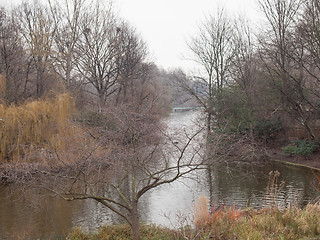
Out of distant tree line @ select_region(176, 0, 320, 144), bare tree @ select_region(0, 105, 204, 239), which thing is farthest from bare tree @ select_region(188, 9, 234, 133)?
bare tree @ select_region(0, 105, 204, 239)

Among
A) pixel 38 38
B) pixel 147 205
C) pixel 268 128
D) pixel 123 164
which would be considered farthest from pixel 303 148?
pixel 38 38

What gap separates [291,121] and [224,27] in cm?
981

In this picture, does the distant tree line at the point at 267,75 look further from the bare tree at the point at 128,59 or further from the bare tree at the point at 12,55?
the bare tree at the point at 12,55

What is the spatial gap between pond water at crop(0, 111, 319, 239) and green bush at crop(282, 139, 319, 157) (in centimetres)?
404

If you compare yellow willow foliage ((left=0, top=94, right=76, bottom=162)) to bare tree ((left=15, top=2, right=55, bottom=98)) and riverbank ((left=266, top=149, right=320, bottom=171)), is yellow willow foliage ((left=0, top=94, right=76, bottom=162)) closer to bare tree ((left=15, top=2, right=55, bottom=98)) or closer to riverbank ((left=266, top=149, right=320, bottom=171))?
bare tree ((left=15, top=2, right=55, bottom=98))

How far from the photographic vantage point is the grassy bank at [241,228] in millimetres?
6016

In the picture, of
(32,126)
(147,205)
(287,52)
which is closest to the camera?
(147,205)

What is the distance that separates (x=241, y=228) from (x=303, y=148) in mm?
13568

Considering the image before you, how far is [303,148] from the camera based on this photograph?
60.0ft

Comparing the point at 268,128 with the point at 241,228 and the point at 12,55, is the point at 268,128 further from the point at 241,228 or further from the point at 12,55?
the point at 241,228

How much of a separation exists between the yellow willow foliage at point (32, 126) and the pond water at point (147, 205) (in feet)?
5.87

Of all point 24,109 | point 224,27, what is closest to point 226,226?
point 24,109

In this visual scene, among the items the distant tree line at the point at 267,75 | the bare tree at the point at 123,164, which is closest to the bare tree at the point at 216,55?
the distant tree line at the point at 267,75

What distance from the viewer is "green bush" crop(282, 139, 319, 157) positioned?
18.1m
